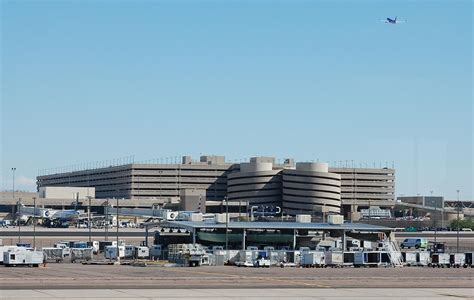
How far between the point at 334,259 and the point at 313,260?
2.70m

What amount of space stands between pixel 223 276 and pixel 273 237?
7194 cm

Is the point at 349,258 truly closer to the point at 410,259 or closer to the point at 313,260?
the point at 313,260

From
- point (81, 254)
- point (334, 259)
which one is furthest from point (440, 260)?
point (81, 254)

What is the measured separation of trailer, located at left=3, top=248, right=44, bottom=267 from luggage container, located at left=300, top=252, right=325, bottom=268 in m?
34.1

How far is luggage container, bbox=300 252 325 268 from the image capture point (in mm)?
123394

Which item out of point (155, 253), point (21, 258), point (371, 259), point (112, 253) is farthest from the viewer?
point (155, 253)

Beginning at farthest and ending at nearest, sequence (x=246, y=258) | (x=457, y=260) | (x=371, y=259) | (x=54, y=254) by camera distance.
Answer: (x=54, y=254) → (x=457, y=260) → (x=371, y=259) → (x=246, y=258)

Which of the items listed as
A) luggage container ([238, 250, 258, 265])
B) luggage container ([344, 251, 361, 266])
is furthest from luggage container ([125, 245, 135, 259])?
luggage container ([344, 251, 361, 266])

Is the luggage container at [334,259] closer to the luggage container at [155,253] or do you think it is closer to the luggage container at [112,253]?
the luggage container at [155,253]

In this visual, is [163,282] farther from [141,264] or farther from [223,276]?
[141,264]

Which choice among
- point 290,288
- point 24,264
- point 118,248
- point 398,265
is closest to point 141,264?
point 24,264
